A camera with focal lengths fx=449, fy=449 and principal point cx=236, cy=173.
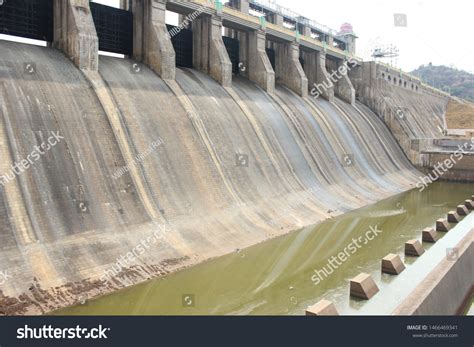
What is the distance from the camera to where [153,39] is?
2550cm

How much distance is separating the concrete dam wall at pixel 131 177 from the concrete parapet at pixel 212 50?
0.95 m

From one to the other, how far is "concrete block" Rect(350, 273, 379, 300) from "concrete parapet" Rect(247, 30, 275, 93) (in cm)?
2333

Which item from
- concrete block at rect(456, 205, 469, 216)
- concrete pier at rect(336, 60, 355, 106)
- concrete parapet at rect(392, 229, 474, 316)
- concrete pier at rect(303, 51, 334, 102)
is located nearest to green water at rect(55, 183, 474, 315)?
concrete parapet at rect(392, 229, 474, 316)

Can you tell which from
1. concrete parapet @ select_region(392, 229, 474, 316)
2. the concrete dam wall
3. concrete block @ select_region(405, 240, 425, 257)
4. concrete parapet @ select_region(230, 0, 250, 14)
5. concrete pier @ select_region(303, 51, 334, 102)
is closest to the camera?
concrete parapet @ select_region(392, 229, 474, 316)

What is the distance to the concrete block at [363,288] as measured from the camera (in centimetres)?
1306

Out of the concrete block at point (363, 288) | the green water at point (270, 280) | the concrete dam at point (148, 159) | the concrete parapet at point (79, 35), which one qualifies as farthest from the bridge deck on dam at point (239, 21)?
the concrete block at point (363, 288)

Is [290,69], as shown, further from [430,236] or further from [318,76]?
[430,236]

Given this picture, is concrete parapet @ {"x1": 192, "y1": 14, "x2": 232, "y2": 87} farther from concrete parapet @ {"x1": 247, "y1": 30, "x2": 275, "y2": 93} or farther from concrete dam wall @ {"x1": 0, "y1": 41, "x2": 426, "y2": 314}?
concrete parapet @ {"x1": 247, "y1": 30, "x2": 275, "y2": 93}

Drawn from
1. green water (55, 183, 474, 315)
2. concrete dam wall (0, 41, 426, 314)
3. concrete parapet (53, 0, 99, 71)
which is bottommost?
green water (55, 183, 474, 315)

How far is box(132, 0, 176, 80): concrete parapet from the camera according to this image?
25.1m

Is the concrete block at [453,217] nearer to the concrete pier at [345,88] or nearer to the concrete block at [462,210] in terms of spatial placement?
the concrete block at [462,210]

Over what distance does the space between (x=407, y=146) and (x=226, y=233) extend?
31.8 metres

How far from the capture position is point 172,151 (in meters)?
20.5

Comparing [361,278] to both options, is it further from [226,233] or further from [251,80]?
[251,80]
